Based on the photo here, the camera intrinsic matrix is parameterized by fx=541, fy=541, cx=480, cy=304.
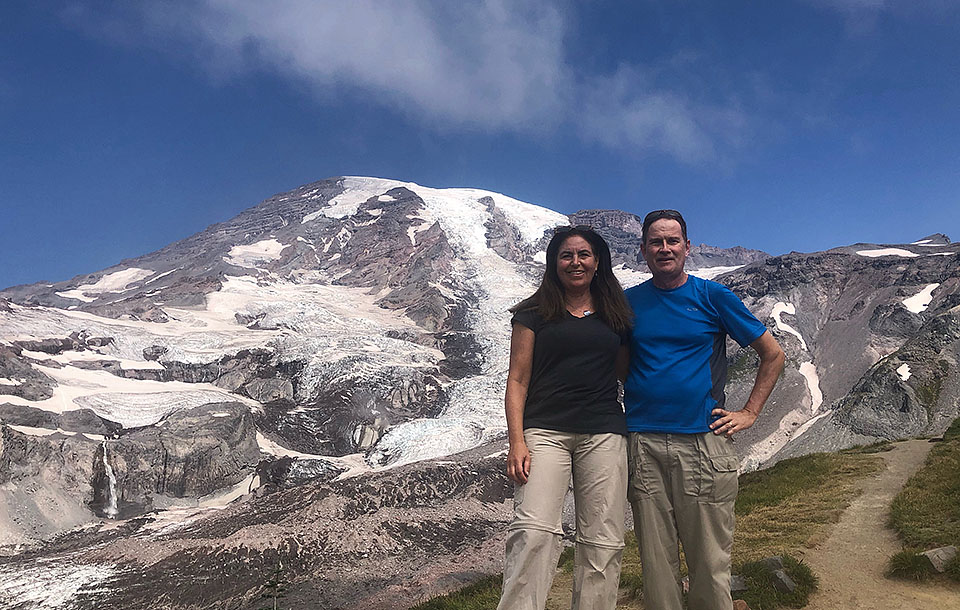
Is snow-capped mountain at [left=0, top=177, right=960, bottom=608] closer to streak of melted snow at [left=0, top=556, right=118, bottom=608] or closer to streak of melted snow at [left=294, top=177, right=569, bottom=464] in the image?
streak of melted snow at [left=0, top=556, right=118, bottom=608]

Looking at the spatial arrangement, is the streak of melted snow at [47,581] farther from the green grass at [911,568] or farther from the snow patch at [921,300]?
the snow patch at [921,300]

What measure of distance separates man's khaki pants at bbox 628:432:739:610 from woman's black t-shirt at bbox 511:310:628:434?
1.49ft

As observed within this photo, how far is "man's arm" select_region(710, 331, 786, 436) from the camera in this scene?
4.17 metres

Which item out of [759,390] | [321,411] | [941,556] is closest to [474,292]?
[321,411]

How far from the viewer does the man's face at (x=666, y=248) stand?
4.34 meters

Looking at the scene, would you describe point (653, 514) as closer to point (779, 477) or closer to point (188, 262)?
point (779, 477)

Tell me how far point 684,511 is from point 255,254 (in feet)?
537

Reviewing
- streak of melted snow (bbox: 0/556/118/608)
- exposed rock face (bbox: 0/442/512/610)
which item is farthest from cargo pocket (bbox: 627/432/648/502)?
streak of melted snow (bbox: 0/556/118/608)

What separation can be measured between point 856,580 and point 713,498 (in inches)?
179

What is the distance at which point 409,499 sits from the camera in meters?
40.1

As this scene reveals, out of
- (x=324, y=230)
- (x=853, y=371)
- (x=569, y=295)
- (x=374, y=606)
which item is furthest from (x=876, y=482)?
(x=324, y=230)

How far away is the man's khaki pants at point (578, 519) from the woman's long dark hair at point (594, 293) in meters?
0.87

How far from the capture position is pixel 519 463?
3.76 metres

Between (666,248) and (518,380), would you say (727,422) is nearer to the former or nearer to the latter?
(666,248)
